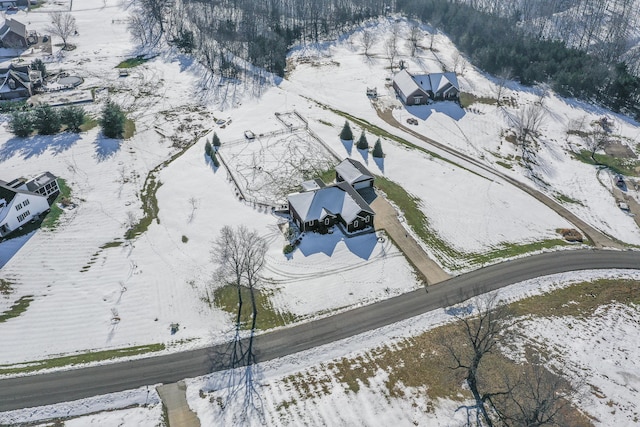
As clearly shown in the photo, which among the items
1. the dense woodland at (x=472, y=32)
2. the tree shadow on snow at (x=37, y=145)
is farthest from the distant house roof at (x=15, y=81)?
the dense woodland at (x=472, y=32)

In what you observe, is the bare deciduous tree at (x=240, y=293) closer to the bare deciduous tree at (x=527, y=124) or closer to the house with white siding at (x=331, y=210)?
the house with white siding at (x=331, y=210)

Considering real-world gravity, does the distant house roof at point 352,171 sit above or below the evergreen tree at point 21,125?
below

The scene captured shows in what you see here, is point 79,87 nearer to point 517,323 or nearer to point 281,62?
point 281,62

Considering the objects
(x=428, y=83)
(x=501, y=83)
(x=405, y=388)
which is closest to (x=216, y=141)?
(x=428, y=83)

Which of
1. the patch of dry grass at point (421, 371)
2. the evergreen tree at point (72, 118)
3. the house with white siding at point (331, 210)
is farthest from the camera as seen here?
the evergreen tree at point (72, 118)

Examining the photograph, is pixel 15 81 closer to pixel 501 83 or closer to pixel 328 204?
pixel 328 204

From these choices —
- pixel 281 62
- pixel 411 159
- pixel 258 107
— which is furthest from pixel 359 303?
pixel 281 62
